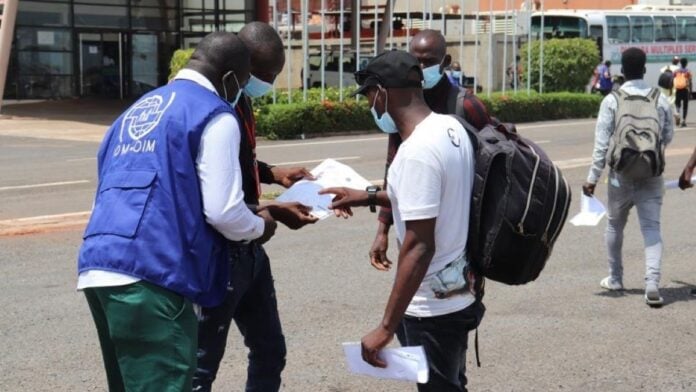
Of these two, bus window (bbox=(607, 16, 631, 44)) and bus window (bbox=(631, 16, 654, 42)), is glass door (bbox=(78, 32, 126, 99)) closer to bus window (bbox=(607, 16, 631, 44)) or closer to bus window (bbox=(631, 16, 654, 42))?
bus window (bbox=(607, 16, 631, 44))

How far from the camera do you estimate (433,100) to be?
5.18m

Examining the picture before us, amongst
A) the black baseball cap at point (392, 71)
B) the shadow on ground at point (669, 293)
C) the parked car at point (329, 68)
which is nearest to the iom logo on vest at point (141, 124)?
the black baseball cap at point (392, 71)

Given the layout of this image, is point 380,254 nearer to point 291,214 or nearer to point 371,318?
point 291,214

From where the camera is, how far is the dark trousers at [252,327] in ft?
13.1

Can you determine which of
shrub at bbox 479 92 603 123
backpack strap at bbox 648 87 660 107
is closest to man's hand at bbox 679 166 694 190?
backpack strap at bbox 648 87 660 107

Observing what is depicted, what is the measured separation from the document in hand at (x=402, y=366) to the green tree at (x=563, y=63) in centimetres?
2900

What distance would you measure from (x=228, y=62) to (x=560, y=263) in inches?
231

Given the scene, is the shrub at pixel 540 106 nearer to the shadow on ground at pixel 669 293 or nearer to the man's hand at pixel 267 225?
the shadow on ground at pixel 669 293

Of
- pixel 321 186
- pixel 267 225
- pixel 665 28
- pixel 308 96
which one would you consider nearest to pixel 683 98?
pixel 308 96

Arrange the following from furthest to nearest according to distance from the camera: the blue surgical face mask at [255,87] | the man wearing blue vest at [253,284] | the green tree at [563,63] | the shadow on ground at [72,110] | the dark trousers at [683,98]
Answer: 1. the green tree at [563,63]
2. the shadow on ground at [72,110]
3. the dark trousers at [683,98]
4. the blue surgical face mask at [255,87]
5. the man wearing blue vest at [253,284]

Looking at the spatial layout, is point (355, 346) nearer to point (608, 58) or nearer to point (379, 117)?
point (379, 117)

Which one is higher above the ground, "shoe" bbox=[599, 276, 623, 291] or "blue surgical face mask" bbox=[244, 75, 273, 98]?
"blue surgical face mask" bbox=[244, 75, 273, 98]

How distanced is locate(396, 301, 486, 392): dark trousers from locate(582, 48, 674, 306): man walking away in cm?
380

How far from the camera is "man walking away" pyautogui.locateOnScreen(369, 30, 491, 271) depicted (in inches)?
189
